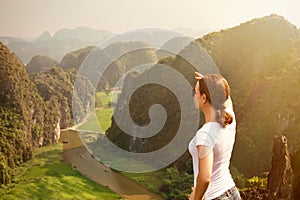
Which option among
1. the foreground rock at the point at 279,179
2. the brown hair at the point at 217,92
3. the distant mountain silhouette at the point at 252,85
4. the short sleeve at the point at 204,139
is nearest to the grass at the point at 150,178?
the distant mountain silhouette at the point at 252,85

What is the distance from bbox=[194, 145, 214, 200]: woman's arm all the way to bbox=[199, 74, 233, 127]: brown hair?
273mm

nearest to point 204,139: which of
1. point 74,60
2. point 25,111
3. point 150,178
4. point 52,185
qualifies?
point 52,185

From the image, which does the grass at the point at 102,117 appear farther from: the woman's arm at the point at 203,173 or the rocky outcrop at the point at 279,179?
the woman's arm at the point at 203,173

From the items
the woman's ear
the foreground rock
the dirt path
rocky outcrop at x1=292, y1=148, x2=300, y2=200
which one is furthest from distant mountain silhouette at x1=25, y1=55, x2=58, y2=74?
the woman's ear

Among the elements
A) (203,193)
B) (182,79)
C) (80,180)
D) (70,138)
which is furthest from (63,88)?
(203,193)

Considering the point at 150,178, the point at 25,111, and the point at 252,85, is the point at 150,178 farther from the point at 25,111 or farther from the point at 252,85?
the point at 25,111

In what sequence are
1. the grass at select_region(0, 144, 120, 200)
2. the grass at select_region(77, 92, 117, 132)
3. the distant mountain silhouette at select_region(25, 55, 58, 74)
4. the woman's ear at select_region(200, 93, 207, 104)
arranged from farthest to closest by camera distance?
the distant mountain silhouette at select_region(25, 55, 58, 74)
the grass at select_region(77, 92, 117, 132)
the grass at select_region(0, 144, 120, 200)
the woman's ear at select_region(200, 93, 207, 104)

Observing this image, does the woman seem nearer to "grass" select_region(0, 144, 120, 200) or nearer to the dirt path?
"grass" select_region(0, 144, 120, 200)

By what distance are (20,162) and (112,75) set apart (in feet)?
167

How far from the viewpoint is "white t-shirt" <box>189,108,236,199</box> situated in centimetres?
214

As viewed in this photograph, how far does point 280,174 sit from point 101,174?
22854 millimetres

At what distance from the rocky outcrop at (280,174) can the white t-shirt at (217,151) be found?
10.5 m

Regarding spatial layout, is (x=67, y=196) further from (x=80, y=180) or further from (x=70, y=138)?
(x=70, y=138)

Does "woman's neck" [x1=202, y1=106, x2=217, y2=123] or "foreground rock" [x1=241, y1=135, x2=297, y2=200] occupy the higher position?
"woman's neck" [x1=202, y1=106, x2=217, y2=123]
